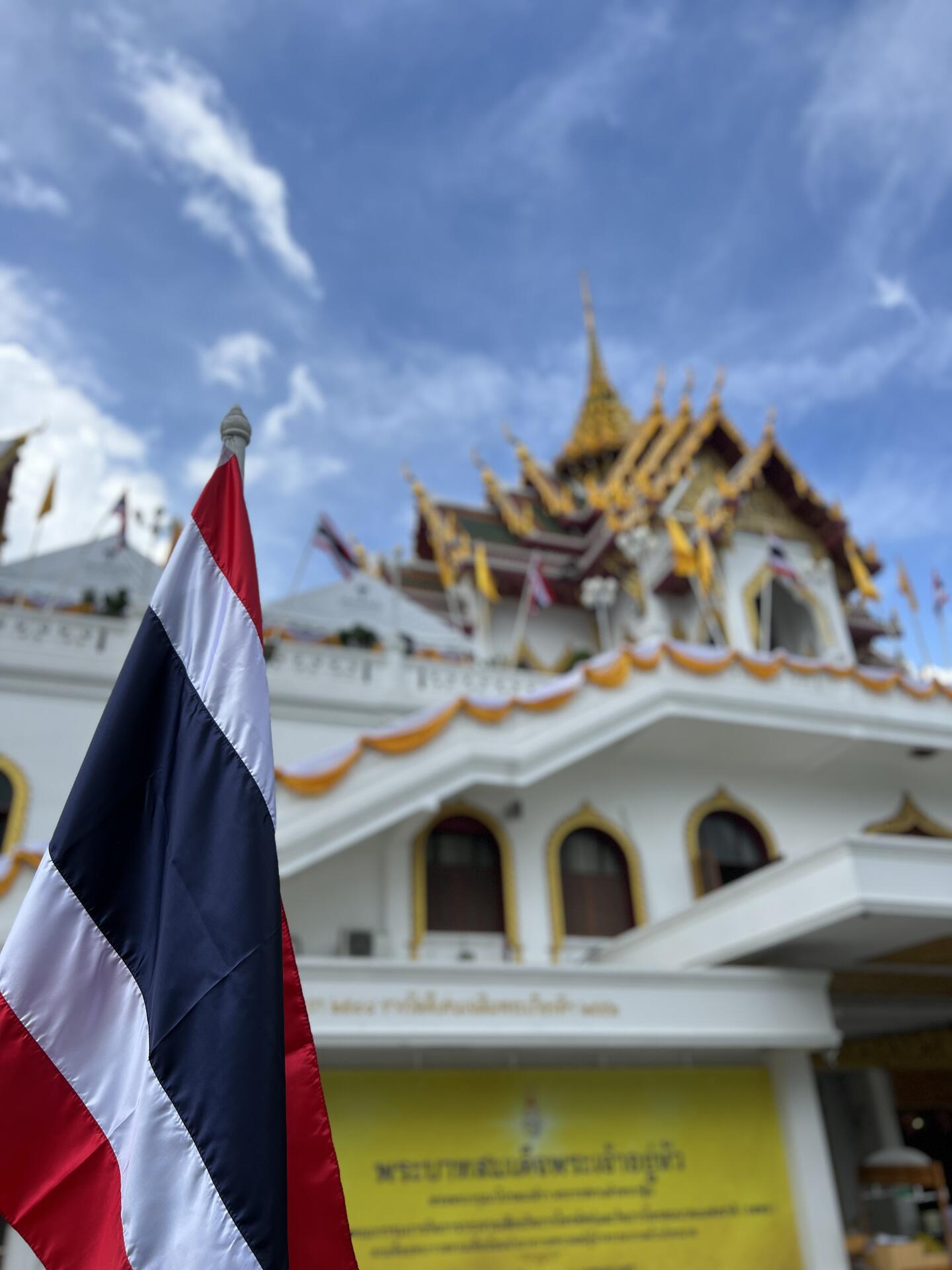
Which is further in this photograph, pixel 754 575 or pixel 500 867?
pixel 754 575

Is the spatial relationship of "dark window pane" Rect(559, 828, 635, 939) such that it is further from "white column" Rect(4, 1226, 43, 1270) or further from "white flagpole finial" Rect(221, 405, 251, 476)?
"white flagpole finial" Rect(221, 405, 251, 476)

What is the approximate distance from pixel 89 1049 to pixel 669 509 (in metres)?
16.8

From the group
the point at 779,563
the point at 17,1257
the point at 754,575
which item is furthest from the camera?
the point at 754,575

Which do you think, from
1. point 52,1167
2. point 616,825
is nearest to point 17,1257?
point 52,1167

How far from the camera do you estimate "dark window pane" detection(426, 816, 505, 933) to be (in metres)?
11.1

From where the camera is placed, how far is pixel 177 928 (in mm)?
3168

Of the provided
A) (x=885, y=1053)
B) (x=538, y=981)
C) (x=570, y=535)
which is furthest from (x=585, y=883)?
(x=570, y=535)

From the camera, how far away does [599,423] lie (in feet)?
90.3

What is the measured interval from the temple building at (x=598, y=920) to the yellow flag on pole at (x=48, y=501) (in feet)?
4.31

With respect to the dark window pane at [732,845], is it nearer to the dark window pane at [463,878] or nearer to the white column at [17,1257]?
the dark window pane at [463,878]

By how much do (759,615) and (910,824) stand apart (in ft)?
22.1

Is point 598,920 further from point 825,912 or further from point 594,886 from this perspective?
point 825,912

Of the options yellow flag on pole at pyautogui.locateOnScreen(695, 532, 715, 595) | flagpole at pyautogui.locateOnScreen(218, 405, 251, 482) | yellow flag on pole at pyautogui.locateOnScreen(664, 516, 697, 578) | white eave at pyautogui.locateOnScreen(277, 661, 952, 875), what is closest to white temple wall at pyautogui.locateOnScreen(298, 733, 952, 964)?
white eave at pyautogui.locateOnScreen(277, 661, 952, 875)

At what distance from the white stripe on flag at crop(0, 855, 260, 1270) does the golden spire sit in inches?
964
